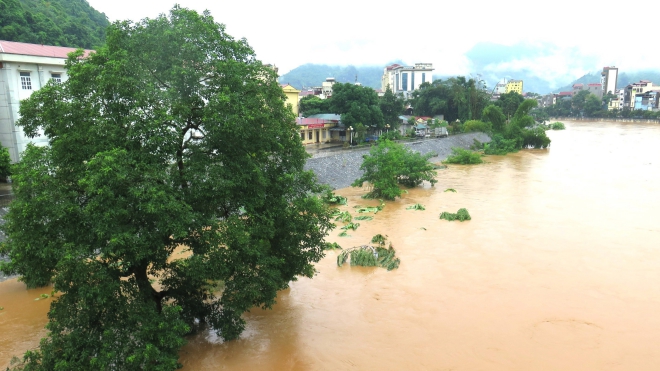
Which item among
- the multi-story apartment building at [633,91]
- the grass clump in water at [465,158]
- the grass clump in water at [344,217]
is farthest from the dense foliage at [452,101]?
the multi-story apartment building at [633,91]

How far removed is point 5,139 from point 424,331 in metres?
21.9

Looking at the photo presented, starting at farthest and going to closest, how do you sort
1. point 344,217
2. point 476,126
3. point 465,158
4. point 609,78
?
point 609,78 → point 476,126 → point 465,158 → point 344,217

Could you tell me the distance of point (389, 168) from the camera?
23875 millimetres

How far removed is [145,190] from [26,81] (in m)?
19.1

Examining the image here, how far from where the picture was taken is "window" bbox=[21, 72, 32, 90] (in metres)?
21.4

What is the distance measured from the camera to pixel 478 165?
36.8 meters

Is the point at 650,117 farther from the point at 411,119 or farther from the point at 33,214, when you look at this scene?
the point at 33,214

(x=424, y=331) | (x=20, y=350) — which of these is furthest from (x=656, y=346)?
(x=20, y=350)

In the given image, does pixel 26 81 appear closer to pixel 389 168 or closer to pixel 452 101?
pixel 389 168

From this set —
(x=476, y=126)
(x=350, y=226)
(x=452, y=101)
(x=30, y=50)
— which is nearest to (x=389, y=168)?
(x=350, y=226)

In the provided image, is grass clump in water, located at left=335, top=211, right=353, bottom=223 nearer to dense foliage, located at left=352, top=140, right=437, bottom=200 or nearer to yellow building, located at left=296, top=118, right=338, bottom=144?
dense foliage, located at left=352, top=140, right=437, bottom=200

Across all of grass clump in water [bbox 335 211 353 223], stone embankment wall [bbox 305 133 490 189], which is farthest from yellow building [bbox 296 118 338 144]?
grass clump in water [bbox 335 211 353 223]

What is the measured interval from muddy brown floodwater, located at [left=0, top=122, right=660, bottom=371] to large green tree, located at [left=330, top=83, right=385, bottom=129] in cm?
2093

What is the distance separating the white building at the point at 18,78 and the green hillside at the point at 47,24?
12.9m
